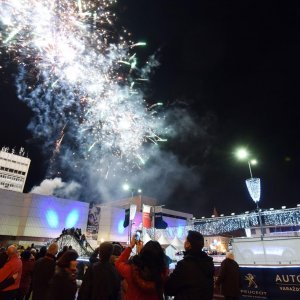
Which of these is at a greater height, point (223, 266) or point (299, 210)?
point (299, 210)

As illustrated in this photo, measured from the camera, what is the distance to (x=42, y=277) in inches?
186

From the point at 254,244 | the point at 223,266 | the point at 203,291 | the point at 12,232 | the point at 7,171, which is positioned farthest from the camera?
the point at 7,171

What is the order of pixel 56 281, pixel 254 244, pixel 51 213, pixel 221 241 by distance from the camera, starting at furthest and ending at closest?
1. pixel 221 241
2. pixel 51 213
3. pixel 254 244
4. pixel 56 281

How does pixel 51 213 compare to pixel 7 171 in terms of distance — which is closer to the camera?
pixel 51 213

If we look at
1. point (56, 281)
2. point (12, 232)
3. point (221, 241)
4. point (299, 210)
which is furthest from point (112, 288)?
point (221, 241)

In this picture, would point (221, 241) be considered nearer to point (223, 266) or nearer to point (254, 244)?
point (254, 244)

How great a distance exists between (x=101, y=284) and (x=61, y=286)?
53 cm

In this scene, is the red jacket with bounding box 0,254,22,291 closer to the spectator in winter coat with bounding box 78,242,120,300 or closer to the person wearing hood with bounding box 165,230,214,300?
the spectator in winter coat with bounding box 78,242,120,300

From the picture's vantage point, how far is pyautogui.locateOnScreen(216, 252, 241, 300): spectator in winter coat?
6.13 meters

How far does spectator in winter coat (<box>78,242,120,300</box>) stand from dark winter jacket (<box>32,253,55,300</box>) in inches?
52.2

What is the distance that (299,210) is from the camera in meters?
27.1

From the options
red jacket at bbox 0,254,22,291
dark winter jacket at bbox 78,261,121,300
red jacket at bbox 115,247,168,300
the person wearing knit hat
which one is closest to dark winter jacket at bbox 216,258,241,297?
dark winter jacket at bbox 78,261,121,300

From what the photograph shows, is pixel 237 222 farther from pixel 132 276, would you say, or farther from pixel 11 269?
pixel 132 276

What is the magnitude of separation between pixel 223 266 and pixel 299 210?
25126 millimetres
